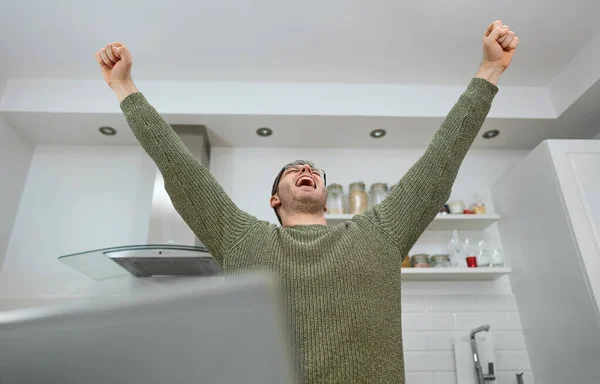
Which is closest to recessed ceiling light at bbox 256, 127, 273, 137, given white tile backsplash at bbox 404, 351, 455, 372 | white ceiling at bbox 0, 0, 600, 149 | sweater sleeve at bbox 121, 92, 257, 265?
white ceiling at bbox 0, 0, 600, 149

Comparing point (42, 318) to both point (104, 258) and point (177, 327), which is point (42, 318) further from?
point (104, 258)

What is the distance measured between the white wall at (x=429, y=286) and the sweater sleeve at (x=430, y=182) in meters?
1.45

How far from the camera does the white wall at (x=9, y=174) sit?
2337mm

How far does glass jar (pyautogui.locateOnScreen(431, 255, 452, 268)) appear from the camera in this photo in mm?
2244

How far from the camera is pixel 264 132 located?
8.21 ft

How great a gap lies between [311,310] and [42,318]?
582 mm

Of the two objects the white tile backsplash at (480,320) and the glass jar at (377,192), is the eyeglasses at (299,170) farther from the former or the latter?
the white tile backsplash at (480,320)

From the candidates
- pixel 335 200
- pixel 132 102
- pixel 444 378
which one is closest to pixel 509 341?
pixel 444 378

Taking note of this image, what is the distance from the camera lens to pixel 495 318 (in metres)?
2.24

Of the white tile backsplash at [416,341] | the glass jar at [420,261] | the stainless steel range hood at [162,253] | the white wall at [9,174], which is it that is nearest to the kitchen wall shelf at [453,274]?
the glass jar at [420,261]

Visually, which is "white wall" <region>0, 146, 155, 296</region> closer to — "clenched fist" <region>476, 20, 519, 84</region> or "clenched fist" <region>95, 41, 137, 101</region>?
"clenched fist" <region>95, 41, 137, 101</region>

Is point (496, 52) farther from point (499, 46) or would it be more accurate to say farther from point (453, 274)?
point (453, 274)

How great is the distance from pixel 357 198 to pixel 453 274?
24.8 inches

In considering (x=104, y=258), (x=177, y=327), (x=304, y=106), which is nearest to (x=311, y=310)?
(x=177, y=327)
